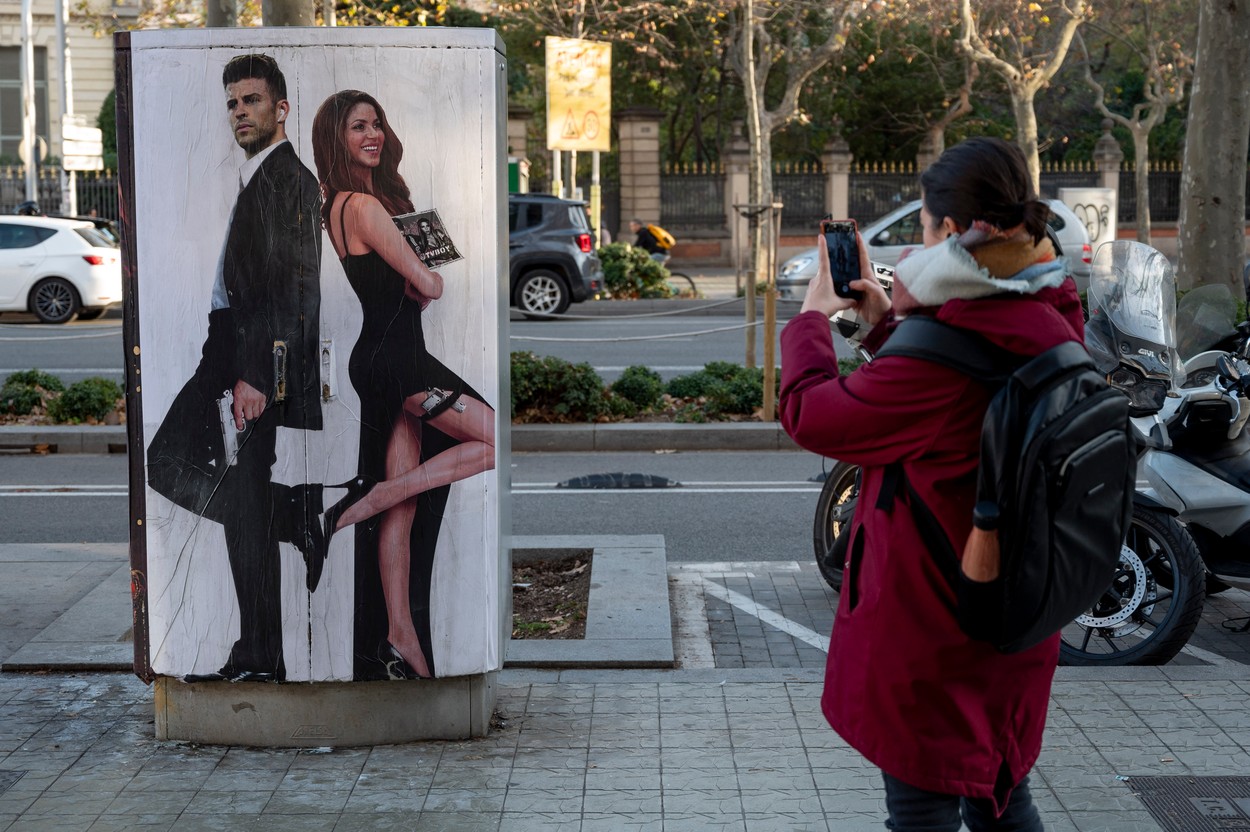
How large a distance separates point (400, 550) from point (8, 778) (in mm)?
1367

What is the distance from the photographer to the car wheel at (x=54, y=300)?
20422 millimetres

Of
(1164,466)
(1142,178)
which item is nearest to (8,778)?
(1164,466)

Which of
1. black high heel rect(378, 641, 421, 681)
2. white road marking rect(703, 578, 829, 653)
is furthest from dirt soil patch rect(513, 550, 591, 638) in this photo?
black high heel rect(378, 641, 421, 681)

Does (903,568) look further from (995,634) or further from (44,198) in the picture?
(44,198)

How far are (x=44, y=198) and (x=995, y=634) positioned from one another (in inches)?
1312

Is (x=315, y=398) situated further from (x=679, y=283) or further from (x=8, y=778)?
(x=679, y=283)

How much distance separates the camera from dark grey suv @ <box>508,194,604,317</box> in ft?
70.4

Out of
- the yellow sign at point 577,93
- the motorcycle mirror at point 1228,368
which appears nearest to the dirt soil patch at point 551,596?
the motorcycle mirror at point 1228,368

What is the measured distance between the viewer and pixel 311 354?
433 centimetres

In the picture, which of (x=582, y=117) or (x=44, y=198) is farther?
(x=44, y=198)

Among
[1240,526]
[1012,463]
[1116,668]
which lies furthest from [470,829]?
[1240,526]

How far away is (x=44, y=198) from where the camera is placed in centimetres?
3259

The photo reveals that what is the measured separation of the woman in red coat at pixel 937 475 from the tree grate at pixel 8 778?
272cm

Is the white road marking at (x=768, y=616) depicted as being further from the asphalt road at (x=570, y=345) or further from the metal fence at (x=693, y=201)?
the metal fence at (x=693, y=201)
